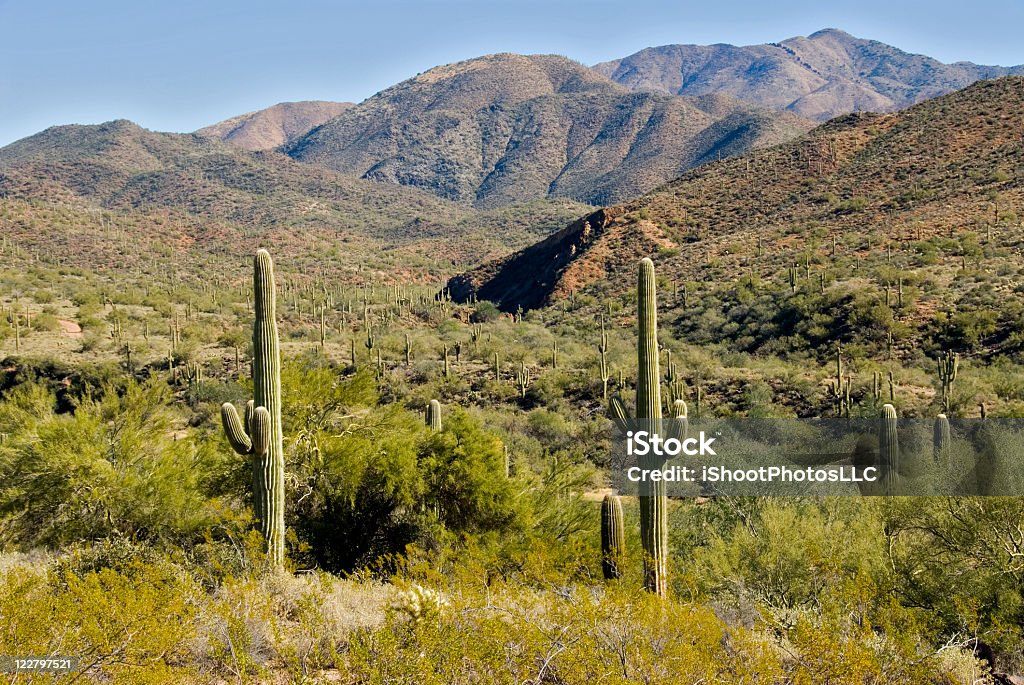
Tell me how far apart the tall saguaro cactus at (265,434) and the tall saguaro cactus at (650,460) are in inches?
168

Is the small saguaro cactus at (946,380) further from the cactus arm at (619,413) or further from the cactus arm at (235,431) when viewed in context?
the cactus arm at (235,431)

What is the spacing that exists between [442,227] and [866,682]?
76.7 m

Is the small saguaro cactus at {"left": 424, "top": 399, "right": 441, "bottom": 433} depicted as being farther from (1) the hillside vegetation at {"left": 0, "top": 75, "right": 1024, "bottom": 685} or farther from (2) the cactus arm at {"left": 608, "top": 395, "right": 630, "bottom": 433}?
(2) the cactus arm at {"left": 608, "top": 395, "right": 630, "bottom": 433}

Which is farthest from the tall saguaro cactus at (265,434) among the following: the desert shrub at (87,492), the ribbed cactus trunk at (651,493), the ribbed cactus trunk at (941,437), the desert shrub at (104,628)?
the ribbed cactus trunk at (941,437)

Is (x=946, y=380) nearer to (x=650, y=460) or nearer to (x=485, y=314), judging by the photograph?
(x=650, y=460)

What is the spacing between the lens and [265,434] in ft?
33.3

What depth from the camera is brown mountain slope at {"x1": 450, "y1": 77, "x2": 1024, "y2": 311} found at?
36906mm

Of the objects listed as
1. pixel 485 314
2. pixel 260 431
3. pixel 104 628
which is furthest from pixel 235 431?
pixel 485 314

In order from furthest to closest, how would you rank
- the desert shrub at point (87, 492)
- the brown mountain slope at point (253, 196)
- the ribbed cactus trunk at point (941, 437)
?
the brown mountain slope at point (253, 196) < the ribbed cactus trunk at point (941, 437) < the desert shrub at point (87, 492)

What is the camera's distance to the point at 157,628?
262 inches

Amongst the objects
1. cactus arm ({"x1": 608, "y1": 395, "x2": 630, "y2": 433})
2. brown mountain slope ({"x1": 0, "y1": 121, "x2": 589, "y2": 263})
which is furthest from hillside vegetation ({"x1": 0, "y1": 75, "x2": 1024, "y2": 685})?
brown mountain slope ({"x1": 0, "y1": 121, "x2": 589, "y2": 263})

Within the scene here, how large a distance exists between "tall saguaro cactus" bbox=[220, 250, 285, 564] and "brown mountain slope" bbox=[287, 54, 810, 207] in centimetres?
8372

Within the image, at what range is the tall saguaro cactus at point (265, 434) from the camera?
10.1 metres

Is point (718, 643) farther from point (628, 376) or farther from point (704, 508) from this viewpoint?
point (628, 376)
